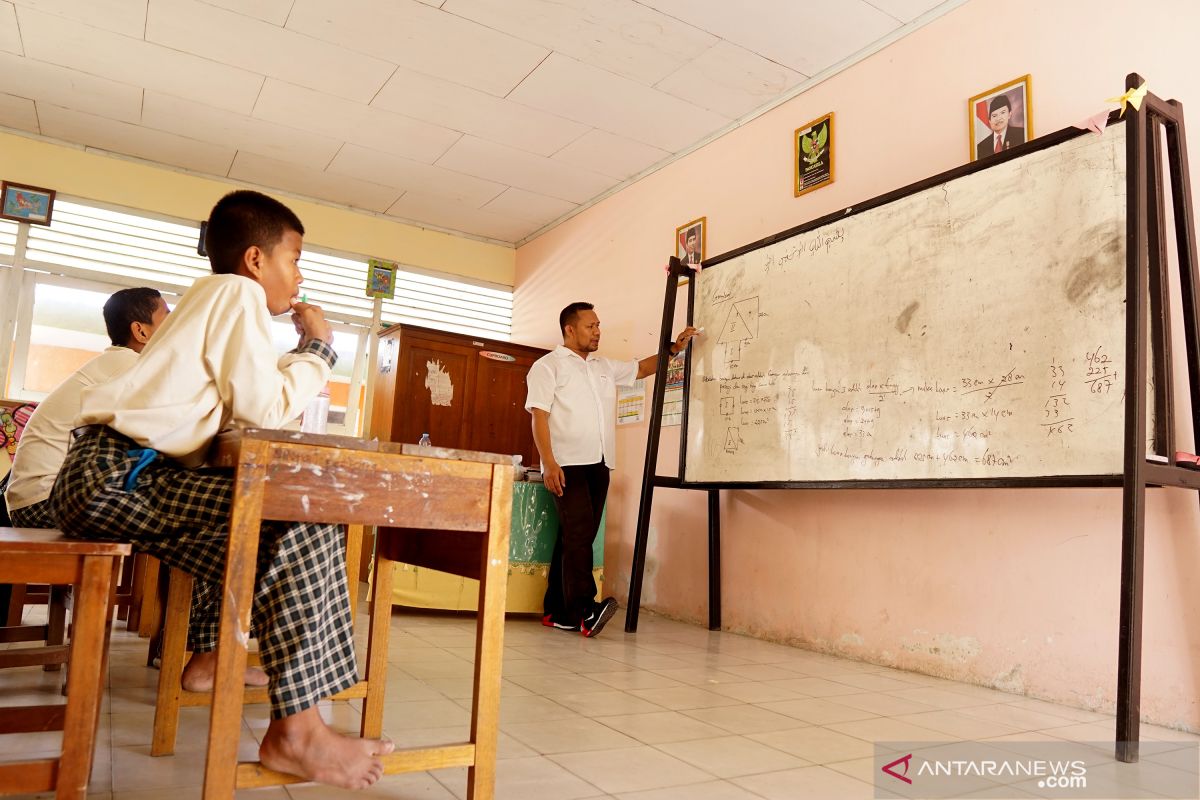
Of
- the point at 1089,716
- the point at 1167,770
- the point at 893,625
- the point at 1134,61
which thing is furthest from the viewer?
the point at 893,625

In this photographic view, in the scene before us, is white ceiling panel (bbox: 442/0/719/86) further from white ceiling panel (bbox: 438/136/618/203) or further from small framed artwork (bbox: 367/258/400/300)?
small framed artwork (bbox: 367/258/400/300)

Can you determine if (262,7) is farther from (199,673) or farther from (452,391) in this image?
(199,673)

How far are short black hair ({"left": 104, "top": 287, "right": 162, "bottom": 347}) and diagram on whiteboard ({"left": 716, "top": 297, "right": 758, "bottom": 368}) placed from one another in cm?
229

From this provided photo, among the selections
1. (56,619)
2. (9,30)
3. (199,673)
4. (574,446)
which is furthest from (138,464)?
(9,30)

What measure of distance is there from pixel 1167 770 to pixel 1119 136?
1658mm

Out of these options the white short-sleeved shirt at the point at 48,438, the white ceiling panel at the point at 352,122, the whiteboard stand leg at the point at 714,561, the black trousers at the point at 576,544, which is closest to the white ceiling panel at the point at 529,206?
the white ceiling panel at the point at 352,122

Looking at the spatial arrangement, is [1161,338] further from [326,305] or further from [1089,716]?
[326,305]

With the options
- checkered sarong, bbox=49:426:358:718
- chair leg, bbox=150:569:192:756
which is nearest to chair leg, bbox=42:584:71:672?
chair leg, bbox=150:569:192:756

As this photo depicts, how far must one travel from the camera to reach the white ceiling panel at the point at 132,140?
15.3ft

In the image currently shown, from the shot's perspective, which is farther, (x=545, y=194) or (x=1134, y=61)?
(x=545, y=194)

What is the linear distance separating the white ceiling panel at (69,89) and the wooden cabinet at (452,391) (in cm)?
199

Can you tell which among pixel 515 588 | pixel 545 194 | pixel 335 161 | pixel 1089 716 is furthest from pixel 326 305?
pixel 1089 716

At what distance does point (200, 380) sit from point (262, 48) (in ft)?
10.4

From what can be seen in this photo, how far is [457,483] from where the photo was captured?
4.39ft
